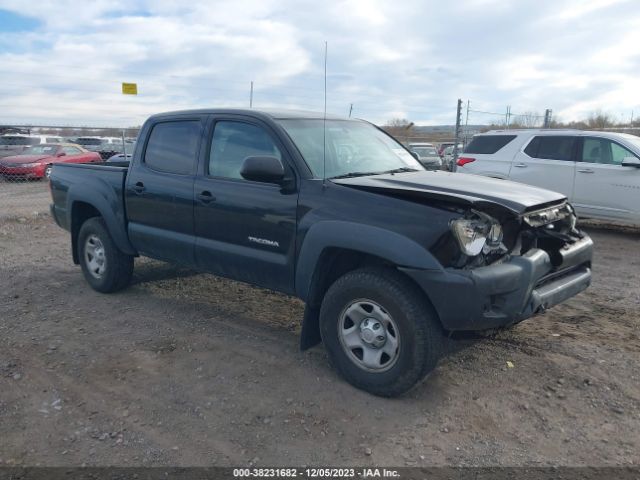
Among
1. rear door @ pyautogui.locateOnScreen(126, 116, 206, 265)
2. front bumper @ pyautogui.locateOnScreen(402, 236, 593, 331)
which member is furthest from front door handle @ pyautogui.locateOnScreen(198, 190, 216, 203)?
front bumper @ pyautogui.locateOnScreen(402, 236, 593, 331)

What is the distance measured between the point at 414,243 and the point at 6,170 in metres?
17.9

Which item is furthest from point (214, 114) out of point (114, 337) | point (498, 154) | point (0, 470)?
point (498, 154)

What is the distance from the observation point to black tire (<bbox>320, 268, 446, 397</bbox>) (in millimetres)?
3352

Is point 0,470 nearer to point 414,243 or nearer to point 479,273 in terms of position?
point 414,243

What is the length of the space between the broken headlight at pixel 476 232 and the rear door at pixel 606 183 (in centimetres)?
646

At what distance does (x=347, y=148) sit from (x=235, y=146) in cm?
91

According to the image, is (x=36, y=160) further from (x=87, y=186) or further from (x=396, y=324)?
(x=396, y=324)

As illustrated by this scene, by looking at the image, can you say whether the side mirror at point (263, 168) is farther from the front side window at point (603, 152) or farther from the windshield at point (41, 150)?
the windshield at point (41, 150)

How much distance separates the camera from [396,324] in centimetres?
341

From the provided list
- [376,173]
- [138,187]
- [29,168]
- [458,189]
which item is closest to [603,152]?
[376,173]

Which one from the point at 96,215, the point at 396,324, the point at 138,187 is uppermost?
the point at 138,187

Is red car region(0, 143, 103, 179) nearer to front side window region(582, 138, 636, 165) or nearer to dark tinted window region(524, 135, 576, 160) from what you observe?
dark tinted window region(524, 135, 576, 160)

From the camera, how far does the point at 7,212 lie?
37.7 feet

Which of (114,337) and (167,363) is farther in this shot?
(114,337)
